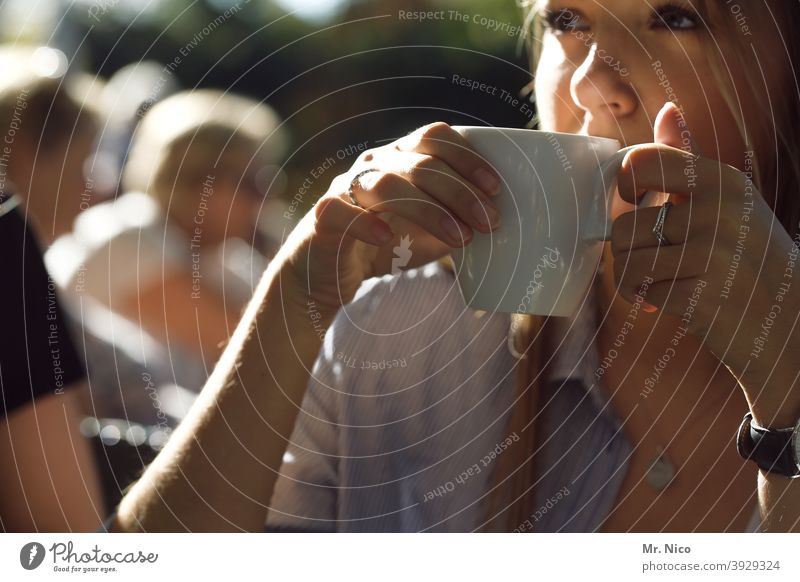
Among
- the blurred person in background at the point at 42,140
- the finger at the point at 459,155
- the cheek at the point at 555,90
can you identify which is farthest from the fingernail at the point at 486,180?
the blurred person in background at the point at 42,140

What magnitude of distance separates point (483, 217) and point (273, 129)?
166 mm

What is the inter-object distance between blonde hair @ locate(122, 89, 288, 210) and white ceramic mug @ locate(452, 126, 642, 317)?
14 cm

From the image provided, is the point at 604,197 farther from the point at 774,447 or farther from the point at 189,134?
the point at 189,134

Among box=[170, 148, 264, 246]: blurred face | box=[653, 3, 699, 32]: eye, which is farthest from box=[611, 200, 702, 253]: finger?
box=[170, 148, 264, 246]: blurred face

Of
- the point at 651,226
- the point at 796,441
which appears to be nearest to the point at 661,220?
the point at 651,226

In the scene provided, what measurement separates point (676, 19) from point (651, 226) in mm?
112

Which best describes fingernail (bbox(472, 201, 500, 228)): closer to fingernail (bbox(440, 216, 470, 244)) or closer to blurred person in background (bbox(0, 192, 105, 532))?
fingernail (bbox(440, 216, 470, 244))

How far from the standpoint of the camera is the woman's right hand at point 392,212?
32 cm

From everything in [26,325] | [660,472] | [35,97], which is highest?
[35,97]

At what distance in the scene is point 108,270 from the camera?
479mm

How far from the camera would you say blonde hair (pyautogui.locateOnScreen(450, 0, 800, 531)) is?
39 centimetres

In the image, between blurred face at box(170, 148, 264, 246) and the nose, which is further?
blurred face at box(170, 148, 264, 246)

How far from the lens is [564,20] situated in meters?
0.41

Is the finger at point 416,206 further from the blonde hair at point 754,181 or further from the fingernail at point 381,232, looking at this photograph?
the blonde hair at point 754,181
